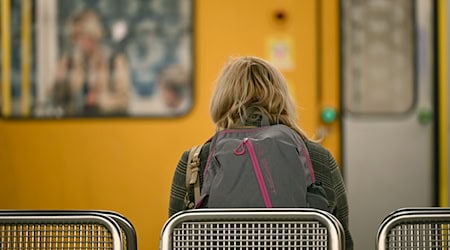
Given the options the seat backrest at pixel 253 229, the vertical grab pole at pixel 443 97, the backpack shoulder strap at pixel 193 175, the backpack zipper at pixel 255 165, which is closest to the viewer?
the seat backrest at pixel 253 229

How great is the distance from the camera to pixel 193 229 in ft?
7.85

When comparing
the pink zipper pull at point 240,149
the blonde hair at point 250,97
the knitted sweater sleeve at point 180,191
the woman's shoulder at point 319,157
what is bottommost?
the knitted sweater sleeve at point 180,191

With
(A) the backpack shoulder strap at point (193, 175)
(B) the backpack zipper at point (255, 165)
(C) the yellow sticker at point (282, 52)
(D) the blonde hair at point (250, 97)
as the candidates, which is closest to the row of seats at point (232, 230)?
(B) the backpack zipper at point (255, 165)

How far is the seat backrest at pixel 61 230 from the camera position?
2434 mm

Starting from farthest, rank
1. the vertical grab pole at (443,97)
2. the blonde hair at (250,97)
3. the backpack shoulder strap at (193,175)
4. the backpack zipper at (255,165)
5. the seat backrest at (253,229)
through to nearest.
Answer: the vertical grab pole at (443,97) < the blonde hair at (250,97) < the backpack shoulder strap at (193,175) < the backpack zipper at (255,165) < the seat backrest at (253,229)

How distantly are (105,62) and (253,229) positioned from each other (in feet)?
9.17

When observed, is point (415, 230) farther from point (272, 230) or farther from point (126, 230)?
point (126, 230)

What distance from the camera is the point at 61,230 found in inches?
97.5

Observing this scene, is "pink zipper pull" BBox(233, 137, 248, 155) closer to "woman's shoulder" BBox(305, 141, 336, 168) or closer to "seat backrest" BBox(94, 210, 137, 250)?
"woman's shoulder" BBox(305, 141, 336, 168)

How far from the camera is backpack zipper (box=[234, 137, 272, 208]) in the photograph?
112 inches

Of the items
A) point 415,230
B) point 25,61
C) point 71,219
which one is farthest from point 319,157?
point 25,61

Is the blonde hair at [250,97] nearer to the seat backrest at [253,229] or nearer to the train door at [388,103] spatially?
the seat backrest at [253,229]

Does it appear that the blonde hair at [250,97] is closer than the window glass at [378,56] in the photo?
Yes

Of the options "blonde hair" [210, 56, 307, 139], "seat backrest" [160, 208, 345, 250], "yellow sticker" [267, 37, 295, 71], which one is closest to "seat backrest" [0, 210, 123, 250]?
"seat backrest" [160, 208, 345, 250]
